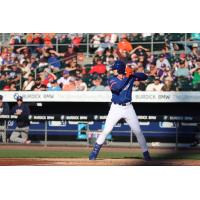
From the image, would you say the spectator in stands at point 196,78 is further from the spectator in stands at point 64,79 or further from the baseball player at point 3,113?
the baseball player at point 3,113

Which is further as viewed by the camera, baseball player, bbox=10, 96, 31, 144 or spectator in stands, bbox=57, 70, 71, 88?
spectator in stands, bbox=57, 70, 71, 88

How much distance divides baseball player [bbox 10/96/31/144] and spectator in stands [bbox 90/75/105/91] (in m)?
1.98

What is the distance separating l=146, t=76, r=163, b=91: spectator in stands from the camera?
17.6m

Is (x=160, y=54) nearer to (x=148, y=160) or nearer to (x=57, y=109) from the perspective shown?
(x=57, y=109)

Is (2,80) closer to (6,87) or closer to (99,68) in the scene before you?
(6,87)

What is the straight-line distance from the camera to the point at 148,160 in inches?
454

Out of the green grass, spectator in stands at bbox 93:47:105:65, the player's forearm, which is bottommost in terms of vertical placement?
the green grass

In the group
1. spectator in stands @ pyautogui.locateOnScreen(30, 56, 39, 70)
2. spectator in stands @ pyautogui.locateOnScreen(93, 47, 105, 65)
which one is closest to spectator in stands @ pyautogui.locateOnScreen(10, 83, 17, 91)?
spectator in stands @ pyautogui.locateOnScreen(30, 56, 39, 70)

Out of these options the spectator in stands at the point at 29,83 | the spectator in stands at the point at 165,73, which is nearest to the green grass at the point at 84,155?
the spectator in stands at the point at 165,73

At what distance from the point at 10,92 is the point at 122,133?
11.5 ft

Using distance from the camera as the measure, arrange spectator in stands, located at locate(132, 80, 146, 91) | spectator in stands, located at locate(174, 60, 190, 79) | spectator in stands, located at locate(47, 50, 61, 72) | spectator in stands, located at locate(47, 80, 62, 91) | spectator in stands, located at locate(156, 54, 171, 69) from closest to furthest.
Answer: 1. spectator in stands, located at locate(132, 80, 146, 91)
2. spectator in stands, located at locate(174, 60, 190, 79)
3. spectator in stands, located at locate(156, 54, 171, 69)
4. spectator in stands, located at locate(47, 80, 62, 91)
5. spectator in stands, located at locate(47, 50, 61, 72)

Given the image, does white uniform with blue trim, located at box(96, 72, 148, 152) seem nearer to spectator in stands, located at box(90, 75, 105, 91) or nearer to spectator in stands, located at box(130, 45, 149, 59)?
spectator in stands, located at box(90, 75, 105, 91)

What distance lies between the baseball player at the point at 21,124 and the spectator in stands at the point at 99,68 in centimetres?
223

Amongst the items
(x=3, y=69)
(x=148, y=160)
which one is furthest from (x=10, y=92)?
(x=148, y=160)
